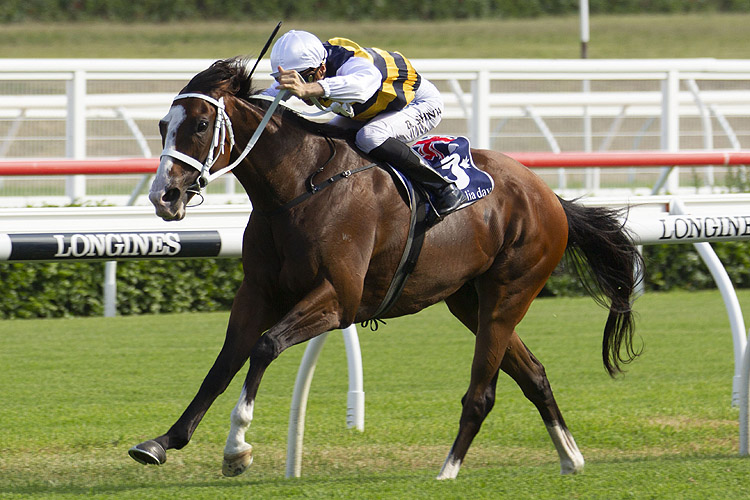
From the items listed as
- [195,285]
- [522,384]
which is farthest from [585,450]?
[195,285]

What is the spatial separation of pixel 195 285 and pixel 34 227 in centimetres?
360

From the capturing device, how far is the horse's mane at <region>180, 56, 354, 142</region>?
3432 mm

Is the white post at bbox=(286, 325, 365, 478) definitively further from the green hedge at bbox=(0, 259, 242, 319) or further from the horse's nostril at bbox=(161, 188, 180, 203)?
the green hedge at bbox=(0, 259, 242, 319)

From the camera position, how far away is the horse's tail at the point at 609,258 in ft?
14.5

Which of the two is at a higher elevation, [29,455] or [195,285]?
[29,455]

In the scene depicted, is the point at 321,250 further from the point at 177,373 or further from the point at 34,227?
the point at 177,373

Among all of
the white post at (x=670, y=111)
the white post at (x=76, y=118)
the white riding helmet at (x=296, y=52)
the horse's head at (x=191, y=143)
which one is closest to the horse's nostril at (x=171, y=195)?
the horse's head at (x=191, y=143)

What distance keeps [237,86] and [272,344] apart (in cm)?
82

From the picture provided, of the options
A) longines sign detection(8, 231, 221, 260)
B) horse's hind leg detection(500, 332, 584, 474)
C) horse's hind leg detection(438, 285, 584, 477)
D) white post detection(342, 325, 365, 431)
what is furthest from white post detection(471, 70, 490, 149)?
longines sign detection(8, 231, 221, 260)

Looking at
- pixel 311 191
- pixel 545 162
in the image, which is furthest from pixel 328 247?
pixel 545 162

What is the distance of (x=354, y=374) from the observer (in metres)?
4.53

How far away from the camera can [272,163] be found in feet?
11.6

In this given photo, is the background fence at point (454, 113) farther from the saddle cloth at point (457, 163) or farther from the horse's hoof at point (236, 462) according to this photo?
the horse's hoof at point (236, 462)

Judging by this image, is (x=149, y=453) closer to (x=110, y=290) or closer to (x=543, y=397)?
(x=543, y=397)
